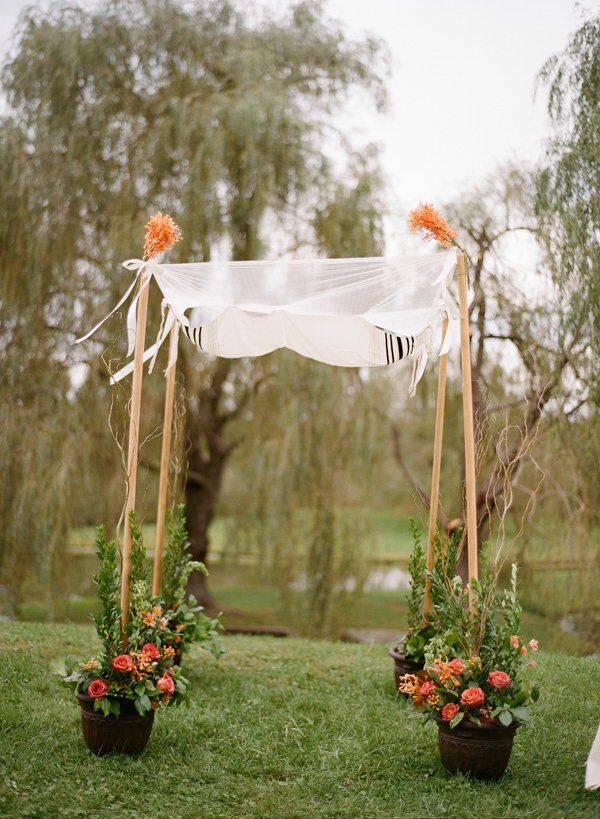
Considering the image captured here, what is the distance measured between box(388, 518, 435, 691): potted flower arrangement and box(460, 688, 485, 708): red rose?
1.04 metres

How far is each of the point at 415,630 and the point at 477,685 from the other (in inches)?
41.2

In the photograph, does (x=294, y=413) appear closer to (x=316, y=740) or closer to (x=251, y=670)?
(x=251, y=670)

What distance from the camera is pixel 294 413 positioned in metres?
6.98

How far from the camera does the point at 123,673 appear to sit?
3262 millimetres

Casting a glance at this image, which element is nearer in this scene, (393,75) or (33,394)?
(33,394)

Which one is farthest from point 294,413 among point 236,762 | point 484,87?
point 484,87

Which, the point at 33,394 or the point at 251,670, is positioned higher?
the point at 33,394

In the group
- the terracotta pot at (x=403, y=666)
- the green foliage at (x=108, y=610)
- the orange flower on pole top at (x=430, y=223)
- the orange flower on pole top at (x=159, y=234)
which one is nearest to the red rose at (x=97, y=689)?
the green foliage at (x=108, y=610)

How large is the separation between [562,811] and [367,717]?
130 cm

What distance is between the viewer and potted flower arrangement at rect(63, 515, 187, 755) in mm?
3225

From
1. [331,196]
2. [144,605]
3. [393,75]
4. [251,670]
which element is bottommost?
[251,670]

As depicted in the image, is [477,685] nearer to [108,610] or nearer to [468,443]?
[468,443]

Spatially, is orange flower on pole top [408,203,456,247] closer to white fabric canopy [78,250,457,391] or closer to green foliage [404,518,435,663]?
white fabric canopy [78,250,457,391]

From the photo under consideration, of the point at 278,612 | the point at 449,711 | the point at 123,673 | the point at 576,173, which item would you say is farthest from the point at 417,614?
the point at 278,612
